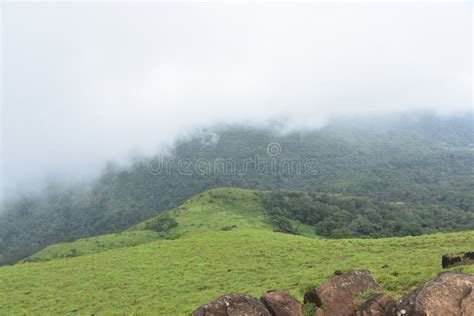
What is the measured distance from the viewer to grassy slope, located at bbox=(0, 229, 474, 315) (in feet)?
99.3

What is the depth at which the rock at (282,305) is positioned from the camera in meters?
11.9

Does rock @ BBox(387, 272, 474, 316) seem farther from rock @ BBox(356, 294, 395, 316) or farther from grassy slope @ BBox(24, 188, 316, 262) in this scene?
grassy slope @ BBox(24, 188, 316, 262)

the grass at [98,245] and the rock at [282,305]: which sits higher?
the rock at [282,305]

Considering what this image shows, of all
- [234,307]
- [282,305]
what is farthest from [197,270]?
[234,307]

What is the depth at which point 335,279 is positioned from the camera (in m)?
12.7

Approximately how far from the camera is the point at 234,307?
11.3 m

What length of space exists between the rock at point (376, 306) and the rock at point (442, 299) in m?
0.76

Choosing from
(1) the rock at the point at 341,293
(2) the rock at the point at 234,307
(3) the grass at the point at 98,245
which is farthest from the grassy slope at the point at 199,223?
(2) the rock at the point at 234,307

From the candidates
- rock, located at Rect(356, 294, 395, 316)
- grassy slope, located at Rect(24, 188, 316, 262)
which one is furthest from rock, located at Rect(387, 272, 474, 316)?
grassy slope, located at Rect(24, 188, 316, 262)

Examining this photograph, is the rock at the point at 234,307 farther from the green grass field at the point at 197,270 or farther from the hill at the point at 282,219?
the hill at the point at 282,219

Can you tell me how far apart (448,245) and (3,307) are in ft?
136

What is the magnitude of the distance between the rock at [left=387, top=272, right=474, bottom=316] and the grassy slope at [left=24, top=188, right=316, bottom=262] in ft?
215

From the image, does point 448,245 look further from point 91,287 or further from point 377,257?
point 91,287

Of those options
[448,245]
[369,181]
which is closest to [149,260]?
[448,245]
